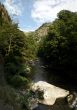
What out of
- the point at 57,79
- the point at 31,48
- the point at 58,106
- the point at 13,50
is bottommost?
the point at 57,79

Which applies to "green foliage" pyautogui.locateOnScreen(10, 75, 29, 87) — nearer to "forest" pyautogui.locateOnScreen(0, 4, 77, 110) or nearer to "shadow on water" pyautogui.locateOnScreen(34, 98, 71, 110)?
"forest" pyautogui.locateOnScreen(0, 4, 77, 110)

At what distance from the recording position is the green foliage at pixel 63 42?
177 ft

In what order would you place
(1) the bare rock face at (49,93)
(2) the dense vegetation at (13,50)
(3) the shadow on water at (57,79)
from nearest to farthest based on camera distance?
(1) the bare rock face at (49,93) → (2) the dense vegetation at (13,50) → (3) the shadow on water at (57,79)

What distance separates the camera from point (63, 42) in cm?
5759

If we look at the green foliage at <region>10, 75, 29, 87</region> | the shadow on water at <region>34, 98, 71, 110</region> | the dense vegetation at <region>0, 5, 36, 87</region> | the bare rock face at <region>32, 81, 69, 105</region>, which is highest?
the dense vegetation at <region>0, 5, 36, 87</region>

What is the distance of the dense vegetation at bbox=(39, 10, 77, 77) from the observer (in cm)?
5386

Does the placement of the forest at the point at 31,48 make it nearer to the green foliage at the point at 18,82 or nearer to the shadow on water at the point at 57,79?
the green foliage at the point at 18,82

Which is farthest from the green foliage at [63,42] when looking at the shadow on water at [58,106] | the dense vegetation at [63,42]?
the shadow on water at [58,106]

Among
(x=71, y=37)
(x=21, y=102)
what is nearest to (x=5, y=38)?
(x=71, y=37)

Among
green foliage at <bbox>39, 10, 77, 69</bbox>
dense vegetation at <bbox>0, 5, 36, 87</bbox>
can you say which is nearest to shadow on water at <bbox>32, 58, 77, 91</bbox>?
green foliage at <bbox>39, 10, 77, 69</bbox>

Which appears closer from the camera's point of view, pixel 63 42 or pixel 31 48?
pixel 63 42

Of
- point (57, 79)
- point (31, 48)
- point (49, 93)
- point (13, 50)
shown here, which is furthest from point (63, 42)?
point (49, 93)

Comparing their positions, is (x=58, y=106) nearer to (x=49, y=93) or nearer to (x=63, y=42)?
(x=49, y=93)

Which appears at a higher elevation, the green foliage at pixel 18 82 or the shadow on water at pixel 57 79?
the green foliage at pixel 18 82
